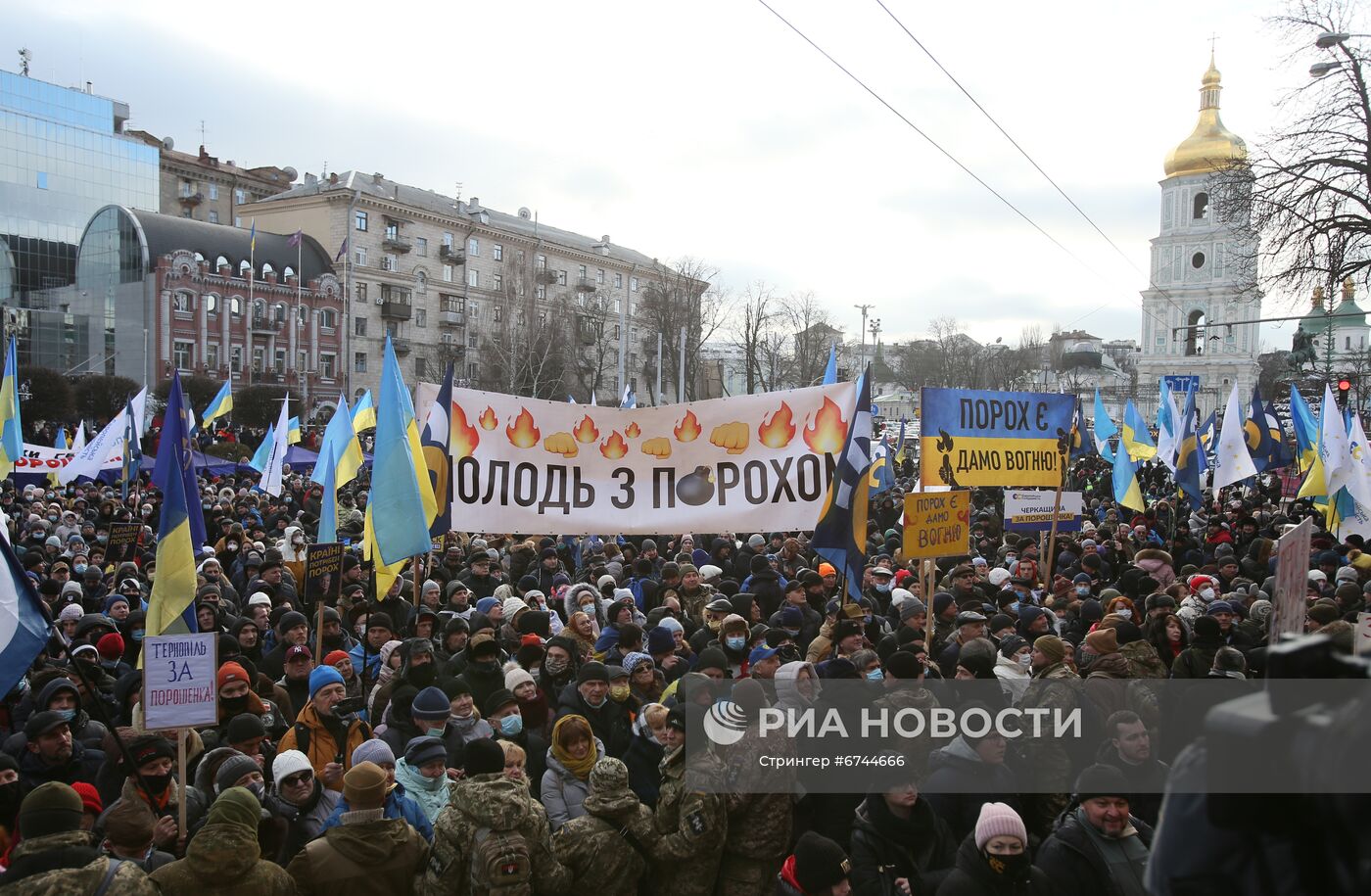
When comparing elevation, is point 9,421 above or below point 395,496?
above

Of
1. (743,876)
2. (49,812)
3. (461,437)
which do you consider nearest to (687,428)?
(461,437)

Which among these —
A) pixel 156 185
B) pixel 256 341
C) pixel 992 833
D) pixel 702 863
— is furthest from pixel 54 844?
pixel 156 185

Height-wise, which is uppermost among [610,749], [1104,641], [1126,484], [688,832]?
[1126,484]

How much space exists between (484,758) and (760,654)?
113 inches

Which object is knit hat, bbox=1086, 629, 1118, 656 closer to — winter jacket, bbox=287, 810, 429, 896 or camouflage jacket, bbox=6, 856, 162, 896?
winter jacket, bbox=287, 810, 429, 896

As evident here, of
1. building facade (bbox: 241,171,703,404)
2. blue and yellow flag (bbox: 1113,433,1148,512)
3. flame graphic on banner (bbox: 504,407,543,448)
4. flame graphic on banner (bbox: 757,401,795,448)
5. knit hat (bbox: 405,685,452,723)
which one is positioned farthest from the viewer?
building facade (bbox: 241,171,703,404)

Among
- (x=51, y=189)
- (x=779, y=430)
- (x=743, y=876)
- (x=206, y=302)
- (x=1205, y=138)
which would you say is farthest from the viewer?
(x=1205, y=138)

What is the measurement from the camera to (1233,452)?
15.0m

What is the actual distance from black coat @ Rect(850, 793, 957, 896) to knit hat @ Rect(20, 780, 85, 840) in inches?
113

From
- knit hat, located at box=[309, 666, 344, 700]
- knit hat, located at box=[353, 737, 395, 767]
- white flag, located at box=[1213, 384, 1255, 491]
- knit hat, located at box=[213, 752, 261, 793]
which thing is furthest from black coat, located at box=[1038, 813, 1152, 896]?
white flag, located at box=[1213, 384, 1255, 491]

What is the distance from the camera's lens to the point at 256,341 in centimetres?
5850

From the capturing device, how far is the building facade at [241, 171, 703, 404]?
196 ft

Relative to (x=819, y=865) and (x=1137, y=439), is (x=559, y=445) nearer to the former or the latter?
(x=819, y=865)

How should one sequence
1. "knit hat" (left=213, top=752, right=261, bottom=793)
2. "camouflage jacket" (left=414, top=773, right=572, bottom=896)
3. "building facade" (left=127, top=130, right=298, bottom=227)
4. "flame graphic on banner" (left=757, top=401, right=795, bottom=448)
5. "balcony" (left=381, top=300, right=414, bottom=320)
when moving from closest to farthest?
1. "camouflage jacket" (left=414, top=773, right=572, bottom=896)
2. "knit hat" (left=213, top=752, right=261, bottom=793)
3. "flame graphic on banner" (left=757, top=401, right=795, bottom=448)
4. "balcony" (left=381, top=300, right=414, bottom=320)
5. "building facade" (left=127, top=130, right=298, bottom=227)
